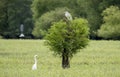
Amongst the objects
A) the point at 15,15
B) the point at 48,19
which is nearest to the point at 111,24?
the point at 48,19

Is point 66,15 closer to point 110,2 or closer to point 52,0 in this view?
point 110,2

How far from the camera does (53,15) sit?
7069 cm

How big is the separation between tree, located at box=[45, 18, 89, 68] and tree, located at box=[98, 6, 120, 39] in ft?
147

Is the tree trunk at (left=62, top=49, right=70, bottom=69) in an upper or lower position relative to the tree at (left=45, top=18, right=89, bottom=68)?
lower

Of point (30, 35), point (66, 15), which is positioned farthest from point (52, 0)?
point (66, 15)

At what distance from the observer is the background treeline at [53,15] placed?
216ft

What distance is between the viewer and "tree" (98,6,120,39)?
211 ft

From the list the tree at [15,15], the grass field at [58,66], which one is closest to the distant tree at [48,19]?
the tree at [15,15]

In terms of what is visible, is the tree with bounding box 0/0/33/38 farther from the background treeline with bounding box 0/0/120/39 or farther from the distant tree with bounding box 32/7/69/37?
the distant tree with bounding box 32/7/69/37

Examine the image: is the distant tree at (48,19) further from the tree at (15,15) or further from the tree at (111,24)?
the tree at (15,15)

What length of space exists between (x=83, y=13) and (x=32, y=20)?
1493cm

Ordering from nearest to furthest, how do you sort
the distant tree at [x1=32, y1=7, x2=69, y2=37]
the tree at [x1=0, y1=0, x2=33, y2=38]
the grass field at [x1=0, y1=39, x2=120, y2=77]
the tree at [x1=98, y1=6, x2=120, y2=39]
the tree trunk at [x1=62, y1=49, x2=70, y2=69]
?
the grass field at [x1=0, y1=39, x2=120, y2=77] → the tree trunk at [x1=62, y1=49, x2=70, y2=69] → the tree at [x1=98, y1=6, x2=120, y2=39] → the distant tree at [x1=32, y1=7, x2=69, y2=37] → the tree at [x1=0, y1=0, x2=33, y2=38]

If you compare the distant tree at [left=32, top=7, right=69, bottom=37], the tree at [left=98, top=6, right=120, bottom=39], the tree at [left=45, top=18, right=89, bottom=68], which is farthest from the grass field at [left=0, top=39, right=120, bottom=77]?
the distant tree at [left=32, top=7, right=69, bottom=37]

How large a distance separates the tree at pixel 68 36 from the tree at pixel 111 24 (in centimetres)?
4479
